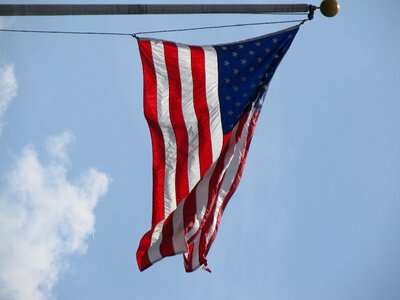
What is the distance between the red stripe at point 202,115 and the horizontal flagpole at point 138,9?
2.41m

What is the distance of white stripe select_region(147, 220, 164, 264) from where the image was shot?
39.1 ft

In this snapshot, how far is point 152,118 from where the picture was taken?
1250 centimetres

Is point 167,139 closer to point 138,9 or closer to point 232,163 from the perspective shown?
point 232,163

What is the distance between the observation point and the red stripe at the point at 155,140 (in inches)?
486

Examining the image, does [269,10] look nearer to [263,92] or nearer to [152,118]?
[263,92]

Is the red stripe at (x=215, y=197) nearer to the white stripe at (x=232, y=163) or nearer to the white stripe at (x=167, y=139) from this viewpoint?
the white stripe at (x=232, y=163)

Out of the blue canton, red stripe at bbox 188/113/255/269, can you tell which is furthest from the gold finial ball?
red stripe at bbox 188/113/255/269

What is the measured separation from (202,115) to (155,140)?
128 centimetres

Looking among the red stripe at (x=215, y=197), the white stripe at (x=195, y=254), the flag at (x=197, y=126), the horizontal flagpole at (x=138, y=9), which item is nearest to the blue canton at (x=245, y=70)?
the flag at (x=197, y=126)

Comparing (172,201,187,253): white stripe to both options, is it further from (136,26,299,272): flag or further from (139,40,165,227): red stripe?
(139,40,165,227): red stripe

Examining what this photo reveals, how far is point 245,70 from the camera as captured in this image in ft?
41.2

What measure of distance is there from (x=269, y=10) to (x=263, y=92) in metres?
2.65

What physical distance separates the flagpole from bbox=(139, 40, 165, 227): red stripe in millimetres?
2736

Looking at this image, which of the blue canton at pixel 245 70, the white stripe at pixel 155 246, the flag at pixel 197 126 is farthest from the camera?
the blue canton at pixel 245 70
